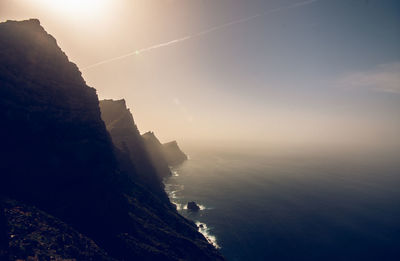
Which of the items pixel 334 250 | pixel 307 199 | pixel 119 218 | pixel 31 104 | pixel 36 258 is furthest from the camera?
pixel 307 199

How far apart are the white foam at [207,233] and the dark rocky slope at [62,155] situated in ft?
58.8

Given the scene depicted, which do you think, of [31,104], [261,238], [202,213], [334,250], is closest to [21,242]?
[31,104]

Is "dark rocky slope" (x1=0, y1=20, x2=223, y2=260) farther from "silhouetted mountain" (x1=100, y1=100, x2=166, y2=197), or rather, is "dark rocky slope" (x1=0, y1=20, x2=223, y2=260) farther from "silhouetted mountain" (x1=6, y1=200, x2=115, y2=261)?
"silhouetted mountain" (x1=100, y1=100, x2=166, y2=197)

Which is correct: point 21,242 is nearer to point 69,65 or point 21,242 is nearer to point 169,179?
point 69,65

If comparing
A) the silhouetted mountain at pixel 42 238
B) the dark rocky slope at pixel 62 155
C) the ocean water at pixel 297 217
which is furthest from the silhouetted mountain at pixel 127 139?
the silhouetted mountain at pixel 42 238

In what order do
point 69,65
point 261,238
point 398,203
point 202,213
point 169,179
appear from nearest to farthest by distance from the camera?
point 69,65 → point 261,238 → point 202,213 → point 398,203 → point 169,179

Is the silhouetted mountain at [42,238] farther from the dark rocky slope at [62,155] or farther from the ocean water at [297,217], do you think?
the ocean water at [297,217]

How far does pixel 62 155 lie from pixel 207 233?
253 ft

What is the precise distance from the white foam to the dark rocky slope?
1792cm

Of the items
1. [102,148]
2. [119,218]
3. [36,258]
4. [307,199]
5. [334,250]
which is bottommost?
[36,258]

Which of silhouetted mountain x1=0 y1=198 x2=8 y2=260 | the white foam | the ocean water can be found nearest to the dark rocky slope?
silhouetted mountain x1=0 y1=198 x2=8 y2=260

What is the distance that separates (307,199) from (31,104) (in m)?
173

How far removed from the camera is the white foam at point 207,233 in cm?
8653

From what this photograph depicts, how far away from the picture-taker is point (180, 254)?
59312mm
